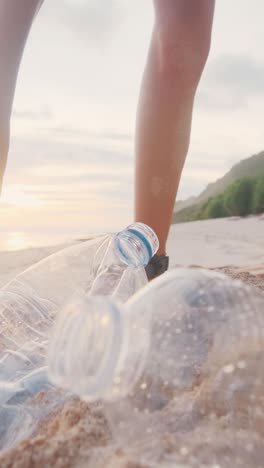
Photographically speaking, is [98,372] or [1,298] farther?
[1,298]

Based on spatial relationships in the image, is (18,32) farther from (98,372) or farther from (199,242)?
(199,242)

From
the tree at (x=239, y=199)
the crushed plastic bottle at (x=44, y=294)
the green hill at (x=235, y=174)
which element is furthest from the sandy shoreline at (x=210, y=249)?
the green hill at (x=235, y=174)

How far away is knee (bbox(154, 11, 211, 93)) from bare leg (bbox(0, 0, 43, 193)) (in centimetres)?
50

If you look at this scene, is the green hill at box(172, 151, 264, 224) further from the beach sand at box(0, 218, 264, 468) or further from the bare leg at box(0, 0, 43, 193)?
the beach sand at box(0, 218, 264, 468)

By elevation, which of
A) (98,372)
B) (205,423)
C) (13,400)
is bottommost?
(13,400)

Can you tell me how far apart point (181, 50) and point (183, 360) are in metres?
1.56

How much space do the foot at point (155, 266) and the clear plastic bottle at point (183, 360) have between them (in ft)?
3.60

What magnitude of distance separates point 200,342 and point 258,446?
0.28m

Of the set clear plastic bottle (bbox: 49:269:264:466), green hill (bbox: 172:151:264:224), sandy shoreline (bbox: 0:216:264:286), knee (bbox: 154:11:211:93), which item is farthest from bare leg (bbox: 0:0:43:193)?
green hill (bbox: 172:151:264:224)

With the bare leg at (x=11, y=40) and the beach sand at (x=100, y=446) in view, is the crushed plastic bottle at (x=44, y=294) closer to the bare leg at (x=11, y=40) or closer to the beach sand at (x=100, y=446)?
the beach sand at (x=100, y=446)

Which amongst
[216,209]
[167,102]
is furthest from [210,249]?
[216,209]

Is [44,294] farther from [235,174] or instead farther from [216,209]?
[235,174]

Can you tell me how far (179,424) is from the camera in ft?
3.97

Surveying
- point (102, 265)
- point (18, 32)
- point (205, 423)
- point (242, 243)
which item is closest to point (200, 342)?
point (205, 423)
